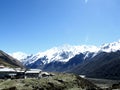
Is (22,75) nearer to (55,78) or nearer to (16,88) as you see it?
(55,78)

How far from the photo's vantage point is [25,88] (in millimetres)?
99500

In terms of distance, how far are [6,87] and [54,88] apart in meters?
23.0

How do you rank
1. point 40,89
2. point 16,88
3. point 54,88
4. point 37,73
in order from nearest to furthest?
point 16,88 < point 40,89 < point 54,88 < point 37,73

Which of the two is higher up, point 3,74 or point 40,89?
point 3,74

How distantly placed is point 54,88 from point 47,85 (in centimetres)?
340

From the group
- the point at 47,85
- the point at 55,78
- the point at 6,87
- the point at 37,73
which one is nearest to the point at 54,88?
the point at 47,85

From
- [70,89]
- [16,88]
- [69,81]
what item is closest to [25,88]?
[16,88]

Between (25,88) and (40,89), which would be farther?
(40,89)

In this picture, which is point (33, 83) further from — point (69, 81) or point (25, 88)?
point (69, 81)

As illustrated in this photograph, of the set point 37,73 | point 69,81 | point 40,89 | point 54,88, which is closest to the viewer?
point 40,89

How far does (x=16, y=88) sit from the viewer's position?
9638cm

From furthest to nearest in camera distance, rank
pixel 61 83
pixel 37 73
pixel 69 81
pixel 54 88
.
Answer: pixel 37 73 → pixel 69 81 → pixel 61 83 → pixel 54 88

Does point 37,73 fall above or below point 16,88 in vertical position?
above

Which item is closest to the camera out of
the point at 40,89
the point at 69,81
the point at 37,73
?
the point at 40,89
